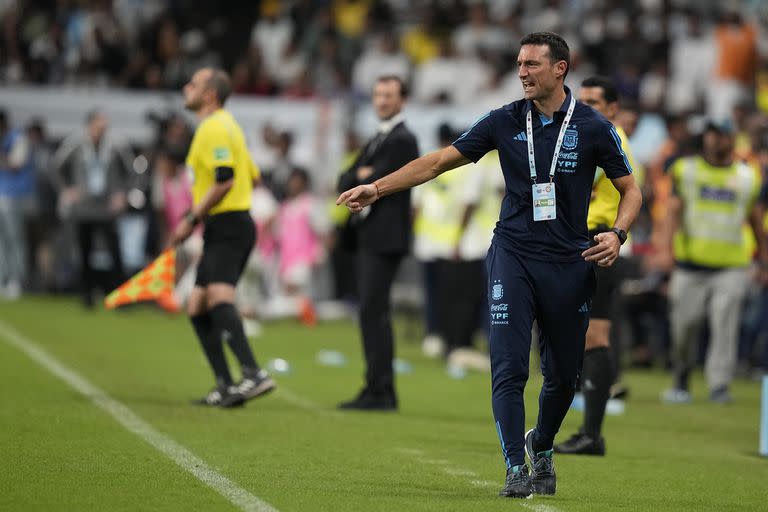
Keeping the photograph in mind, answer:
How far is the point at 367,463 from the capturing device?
8.80 meters

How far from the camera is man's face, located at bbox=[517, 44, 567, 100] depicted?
7.71m

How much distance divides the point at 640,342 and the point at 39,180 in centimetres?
908

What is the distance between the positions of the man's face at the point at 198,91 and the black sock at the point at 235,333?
1503 millimetres

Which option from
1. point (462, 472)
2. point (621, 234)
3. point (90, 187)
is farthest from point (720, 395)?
point (90, 187)

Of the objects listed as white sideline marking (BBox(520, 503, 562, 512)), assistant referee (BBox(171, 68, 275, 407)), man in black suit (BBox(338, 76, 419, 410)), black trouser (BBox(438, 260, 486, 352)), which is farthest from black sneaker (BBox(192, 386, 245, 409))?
black trouser (BBox(438, 260, 486, 352))

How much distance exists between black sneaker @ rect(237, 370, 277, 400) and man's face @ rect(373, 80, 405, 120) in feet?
7.73

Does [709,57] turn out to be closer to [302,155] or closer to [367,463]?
[302,155]

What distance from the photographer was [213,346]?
36.6 feet

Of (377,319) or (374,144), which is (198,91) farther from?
(377,319)

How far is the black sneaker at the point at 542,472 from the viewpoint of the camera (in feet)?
25.8

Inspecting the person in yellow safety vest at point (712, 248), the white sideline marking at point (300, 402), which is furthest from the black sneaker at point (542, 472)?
the person in yellow safety vest at point (712, 248)

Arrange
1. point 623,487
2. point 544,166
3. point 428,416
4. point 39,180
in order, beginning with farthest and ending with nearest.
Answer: point 39,180
point 428,416
point 623,487
point 544,166

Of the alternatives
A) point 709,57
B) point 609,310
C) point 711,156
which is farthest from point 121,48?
point 609,310

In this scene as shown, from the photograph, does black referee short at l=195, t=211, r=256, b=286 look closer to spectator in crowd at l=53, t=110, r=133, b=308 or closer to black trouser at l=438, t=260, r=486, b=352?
black trouser at l=438, t=260, r=486, b=352
